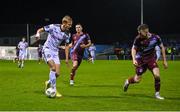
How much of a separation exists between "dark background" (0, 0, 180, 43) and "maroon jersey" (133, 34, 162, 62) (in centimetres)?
6000

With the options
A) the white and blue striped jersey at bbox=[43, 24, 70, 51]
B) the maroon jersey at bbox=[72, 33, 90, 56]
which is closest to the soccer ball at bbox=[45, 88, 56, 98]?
the white and blue striped jersey at bbox=[43, 24, 70, 51]

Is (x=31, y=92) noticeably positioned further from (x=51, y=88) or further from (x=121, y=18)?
(x=121, y=18)

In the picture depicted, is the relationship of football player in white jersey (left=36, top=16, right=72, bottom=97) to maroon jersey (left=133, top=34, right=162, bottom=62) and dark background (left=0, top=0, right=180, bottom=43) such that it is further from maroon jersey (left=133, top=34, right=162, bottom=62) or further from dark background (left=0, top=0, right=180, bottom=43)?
dark background (left=0, top=0, right=180, bottom=43)

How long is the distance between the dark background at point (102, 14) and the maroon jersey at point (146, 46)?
2362 inches

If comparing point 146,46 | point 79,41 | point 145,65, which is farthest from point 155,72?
point 79,41

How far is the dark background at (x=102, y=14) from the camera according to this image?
74562 mm

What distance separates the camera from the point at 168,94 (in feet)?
48.7

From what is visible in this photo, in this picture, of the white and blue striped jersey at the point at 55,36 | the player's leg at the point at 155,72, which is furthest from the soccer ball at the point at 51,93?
the player's leg at the point at 155,72

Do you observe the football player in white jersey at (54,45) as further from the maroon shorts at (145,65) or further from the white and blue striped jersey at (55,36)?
the maroon shorts at (145,65)

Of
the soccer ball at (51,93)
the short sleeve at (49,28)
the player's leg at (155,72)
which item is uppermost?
the short sleeve at (49,28)

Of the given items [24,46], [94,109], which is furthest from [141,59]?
[24,46]

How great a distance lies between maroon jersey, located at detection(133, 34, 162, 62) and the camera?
43.8 feet

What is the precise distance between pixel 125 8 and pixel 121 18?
7.32 feet

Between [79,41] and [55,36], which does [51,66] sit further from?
[79,41]
